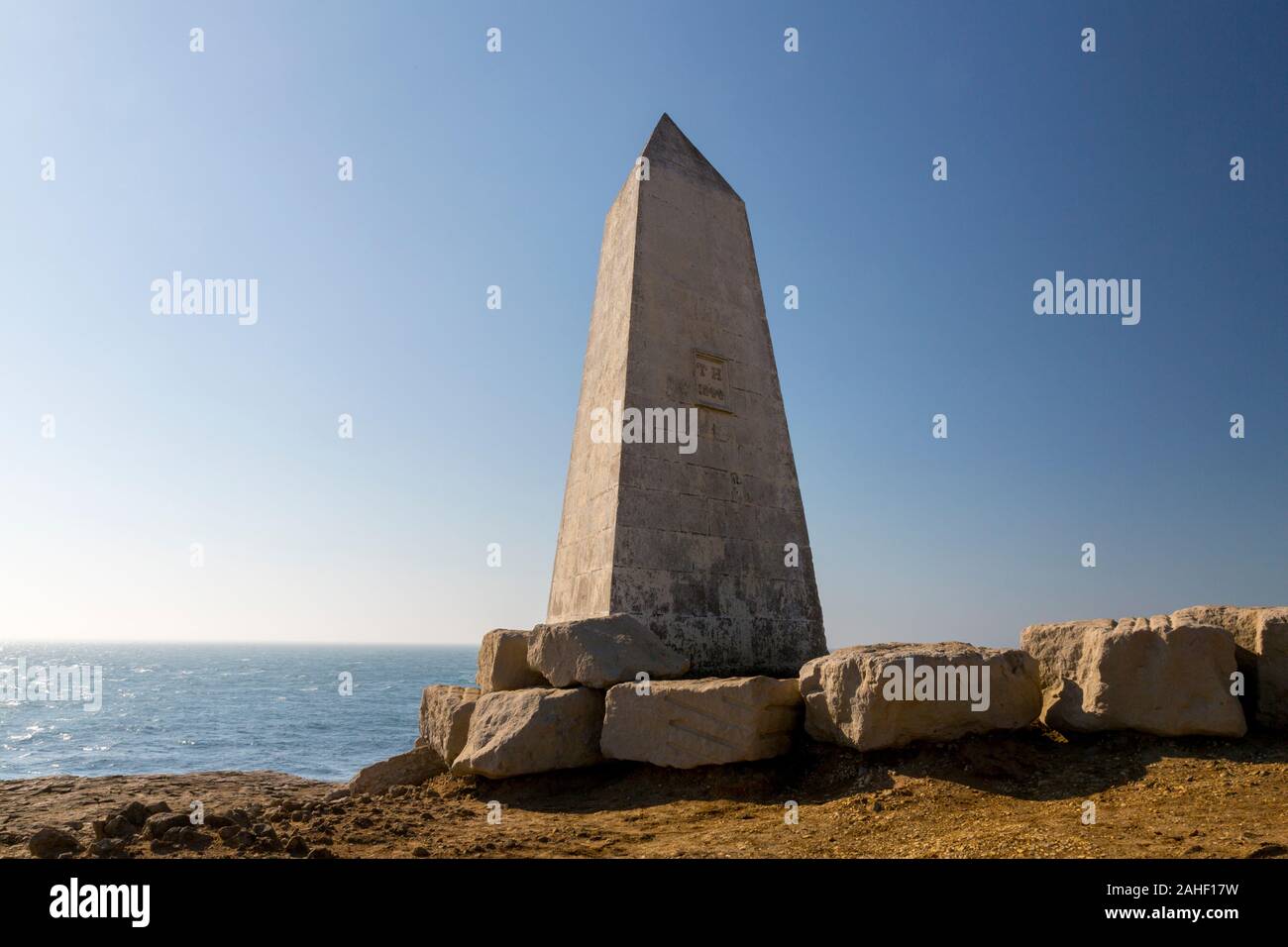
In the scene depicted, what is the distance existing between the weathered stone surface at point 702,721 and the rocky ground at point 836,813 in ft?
0.50

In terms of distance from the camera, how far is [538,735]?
597 centimetres

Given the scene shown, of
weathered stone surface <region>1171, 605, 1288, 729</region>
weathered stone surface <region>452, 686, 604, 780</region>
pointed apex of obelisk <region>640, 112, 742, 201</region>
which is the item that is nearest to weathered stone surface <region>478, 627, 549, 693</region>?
weathered stone surface <region>452, 686, 604, 780</region>

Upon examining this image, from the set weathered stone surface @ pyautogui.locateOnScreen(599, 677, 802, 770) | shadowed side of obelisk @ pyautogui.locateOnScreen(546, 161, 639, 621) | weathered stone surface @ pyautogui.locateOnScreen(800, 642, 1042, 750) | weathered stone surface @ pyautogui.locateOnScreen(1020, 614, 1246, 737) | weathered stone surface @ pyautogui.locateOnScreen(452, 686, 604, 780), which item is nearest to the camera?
weathered stone surface @ pyautogui.locateOnScreen(1020, 614, 1246, 737)

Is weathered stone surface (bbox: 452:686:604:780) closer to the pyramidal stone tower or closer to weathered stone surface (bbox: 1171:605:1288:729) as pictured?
the pyramidal stone tower

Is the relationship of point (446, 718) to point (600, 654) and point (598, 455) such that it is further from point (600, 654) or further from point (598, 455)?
point (598, 455)

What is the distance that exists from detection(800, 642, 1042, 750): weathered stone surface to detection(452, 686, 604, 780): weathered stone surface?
1.81 m

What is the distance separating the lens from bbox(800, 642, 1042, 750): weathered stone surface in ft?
16.4

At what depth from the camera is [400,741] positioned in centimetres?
2666

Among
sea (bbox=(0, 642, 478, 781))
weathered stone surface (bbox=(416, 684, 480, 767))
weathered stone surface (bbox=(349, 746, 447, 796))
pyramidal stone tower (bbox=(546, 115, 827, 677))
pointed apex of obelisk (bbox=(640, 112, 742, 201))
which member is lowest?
sea (bbox=(0, 642, 478, 781))

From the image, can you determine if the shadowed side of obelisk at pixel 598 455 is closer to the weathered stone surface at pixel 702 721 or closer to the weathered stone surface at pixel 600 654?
the weathered stone surface at pixel 600 654

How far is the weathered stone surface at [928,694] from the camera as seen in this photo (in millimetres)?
5012

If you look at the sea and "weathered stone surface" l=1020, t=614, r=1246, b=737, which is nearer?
"weathered stone surface" l=1020, t=614, r=1246, b=737
